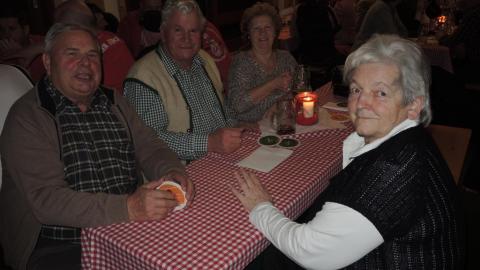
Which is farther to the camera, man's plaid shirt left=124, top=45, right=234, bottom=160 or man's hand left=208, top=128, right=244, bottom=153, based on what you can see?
man's plaid shirt left=124, top=45, right=234, bottom=160

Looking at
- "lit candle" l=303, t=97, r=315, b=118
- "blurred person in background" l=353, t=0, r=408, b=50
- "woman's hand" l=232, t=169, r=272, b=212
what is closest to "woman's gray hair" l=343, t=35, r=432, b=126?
"woman's hand" l=232, t=169, r=272, b=212

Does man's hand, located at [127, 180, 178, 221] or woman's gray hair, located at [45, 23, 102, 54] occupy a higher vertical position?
woman's gray hair, located at [45, 23, 102, 54]

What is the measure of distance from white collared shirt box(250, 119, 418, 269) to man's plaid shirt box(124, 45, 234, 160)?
0.77 metres

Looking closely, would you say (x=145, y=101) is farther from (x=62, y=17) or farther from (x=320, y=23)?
(x=320, y=23)

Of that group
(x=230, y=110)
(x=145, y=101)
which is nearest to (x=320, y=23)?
(x=230, y=110)

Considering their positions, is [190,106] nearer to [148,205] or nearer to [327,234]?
[148,205]

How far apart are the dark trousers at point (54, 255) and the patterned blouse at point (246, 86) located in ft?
4.28

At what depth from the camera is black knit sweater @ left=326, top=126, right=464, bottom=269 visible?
42.8 inches

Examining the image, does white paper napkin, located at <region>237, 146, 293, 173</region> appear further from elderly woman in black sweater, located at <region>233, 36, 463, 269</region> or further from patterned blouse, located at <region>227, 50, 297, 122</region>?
patterned blouse, located at <region>227, 50, 297, 122</region>

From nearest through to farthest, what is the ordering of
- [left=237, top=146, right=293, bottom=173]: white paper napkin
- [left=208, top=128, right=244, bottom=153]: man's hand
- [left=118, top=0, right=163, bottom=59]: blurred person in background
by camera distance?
[left=237, top=146, right=293, bottom=173]: white paper napkin < [left=208, top=128, right=244, bottom=153]: man's hand < [left=118, top=0, right=163, bottom=59]: blurred person in background

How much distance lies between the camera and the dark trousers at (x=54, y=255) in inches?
61.2

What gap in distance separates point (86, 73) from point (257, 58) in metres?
1.33

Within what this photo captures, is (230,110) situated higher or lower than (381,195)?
lower

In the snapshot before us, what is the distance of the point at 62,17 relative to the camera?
313 centimetres
